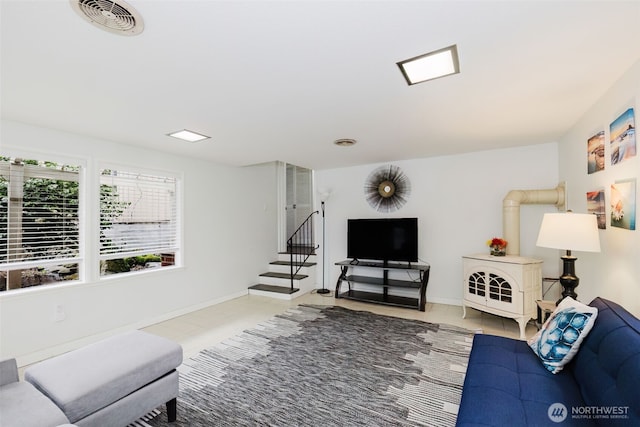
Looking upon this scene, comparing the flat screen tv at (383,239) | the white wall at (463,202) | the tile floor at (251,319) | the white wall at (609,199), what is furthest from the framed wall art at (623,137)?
the flat screen tv at (383,239)

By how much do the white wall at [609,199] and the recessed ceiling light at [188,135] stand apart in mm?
3602

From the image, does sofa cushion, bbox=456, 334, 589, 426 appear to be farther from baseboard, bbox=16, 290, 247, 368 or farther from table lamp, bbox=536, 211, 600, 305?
baseboard, bbox=16, 290, 247, 368

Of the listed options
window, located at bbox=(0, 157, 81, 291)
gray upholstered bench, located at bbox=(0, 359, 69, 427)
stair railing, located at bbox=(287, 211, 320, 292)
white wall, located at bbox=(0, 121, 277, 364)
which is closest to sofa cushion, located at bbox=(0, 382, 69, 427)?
gray upholstered bench, located at bbox=(0, 359, 69, 427)

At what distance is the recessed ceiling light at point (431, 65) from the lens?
1.76m

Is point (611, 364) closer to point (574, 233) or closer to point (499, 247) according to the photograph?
point (574, 233)

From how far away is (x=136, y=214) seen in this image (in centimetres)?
378

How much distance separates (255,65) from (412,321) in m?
3.41

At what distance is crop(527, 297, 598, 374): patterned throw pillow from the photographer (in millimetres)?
1650

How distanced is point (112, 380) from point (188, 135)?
8.00ft

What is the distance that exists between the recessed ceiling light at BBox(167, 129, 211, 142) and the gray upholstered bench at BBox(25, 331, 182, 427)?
2.05 metres

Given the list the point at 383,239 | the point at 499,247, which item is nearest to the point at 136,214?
the point at 383,239

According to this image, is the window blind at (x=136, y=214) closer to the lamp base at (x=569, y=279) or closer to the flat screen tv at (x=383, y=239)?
the flat screen tv at (x=383, y=239)

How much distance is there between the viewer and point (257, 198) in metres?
5.64

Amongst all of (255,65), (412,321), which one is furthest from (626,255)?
(255,65)
